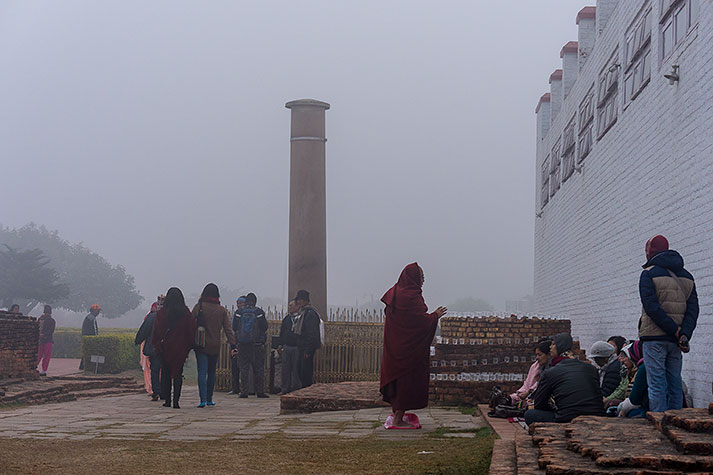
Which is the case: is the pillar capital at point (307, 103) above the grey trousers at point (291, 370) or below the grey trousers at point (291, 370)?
above

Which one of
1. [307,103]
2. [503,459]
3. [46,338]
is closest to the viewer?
[503,459]

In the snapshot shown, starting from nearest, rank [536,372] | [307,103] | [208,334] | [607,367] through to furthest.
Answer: [607,367] → [536,372] → [208,334] → [307,103]

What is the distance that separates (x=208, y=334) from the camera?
469 inches

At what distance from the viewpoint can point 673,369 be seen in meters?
6.73

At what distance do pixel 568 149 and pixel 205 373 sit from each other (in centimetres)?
818

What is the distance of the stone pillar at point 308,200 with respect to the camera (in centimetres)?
1759

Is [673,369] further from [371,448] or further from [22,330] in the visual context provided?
[22,330]

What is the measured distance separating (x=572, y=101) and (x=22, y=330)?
1082 cm

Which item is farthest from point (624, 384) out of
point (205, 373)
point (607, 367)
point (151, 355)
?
point (151, 355)

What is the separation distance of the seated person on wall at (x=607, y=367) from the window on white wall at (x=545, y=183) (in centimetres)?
1105

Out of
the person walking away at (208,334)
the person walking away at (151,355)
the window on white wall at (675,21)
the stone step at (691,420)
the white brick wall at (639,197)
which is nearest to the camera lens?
the stone step at (691,420)

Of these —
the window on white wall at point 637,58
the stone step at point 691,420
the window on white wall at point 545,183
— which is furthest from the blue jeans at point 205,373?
the window on white wall at point 545,183

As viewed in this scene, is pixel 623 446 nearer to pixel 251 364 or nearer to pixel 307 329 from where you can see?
pixel 307 329

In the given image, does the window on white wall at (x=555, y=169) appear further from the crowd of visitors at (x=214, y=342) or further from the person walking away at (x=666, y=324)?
the person walking away at (x=666, y=324)
